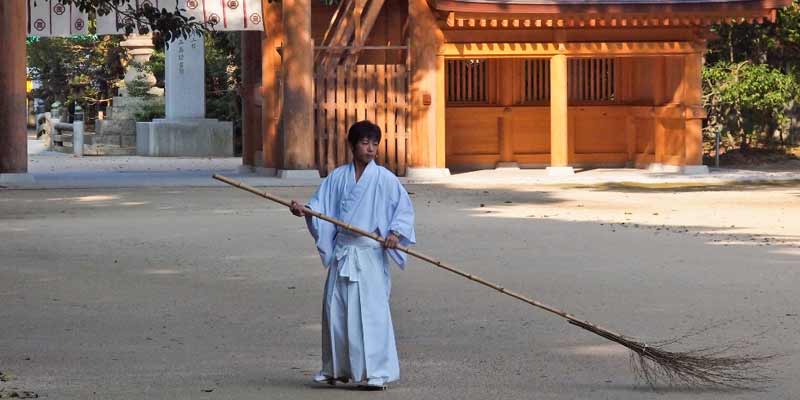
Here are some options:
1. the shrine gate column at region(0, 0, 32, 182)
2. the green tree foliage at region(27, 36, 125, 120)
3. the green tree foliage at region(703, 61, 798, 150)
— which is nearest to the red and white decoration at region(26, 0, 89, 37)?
the shrine gate column at region(0, 0, 32, 182)

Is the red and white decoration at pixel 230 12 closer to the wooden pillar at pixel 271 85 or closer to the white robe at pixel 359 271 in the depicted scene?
the wooden pillar at pixel 271 85

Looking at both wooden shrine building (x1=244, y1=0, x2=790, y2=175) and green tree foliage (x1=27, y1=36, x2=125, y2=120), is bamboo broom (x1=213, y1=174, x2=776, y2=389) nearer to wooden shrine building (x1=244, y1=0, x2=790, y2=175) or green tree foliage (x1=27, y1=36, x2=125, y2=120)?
wooden shrine building (x1=244, y1=0, x2=790, y2=175)

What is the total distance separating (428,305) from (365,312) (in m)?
3.24

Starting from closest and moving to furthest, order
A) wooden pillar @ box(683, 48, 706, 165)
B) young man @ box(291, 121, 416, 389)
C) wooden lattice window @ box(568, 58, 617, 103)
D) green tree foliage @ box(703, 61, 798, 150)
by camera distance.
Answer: young man @ box(291, 121, 416, 389) < wooden pillar @ box(683, 48, 706, 165) < green tree foliage @ box(703, 61, 798, 150) < wooden lattice window @ box(568, 58, 617, 103)

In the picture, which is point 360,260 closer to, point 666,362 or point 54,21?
point 666,362

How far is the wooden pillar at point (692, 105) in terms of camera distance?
26.8m

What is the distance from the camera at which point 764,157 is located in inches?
1192

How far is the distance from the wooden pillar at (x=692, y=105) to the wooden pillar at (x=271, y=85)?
7.08 metres

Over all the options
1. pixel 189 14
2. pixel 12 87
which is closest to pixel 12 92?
pixel 12 87

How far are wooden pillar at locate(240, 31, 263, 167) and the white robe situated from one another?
20.7 meters

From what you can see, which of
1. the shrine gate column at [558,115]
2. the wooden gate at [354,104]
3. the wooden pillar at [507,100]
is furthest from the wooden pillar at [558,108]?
the wooden gate at [354,104]

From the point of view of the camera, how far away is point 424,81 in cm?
2633

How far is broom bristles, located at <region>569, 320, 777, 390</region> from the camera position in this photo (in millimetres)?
7789

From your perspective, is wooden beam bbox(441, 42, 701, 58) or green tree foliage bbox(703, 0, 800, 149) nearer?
wooden beam bbox(441, 42, 701, 58)
